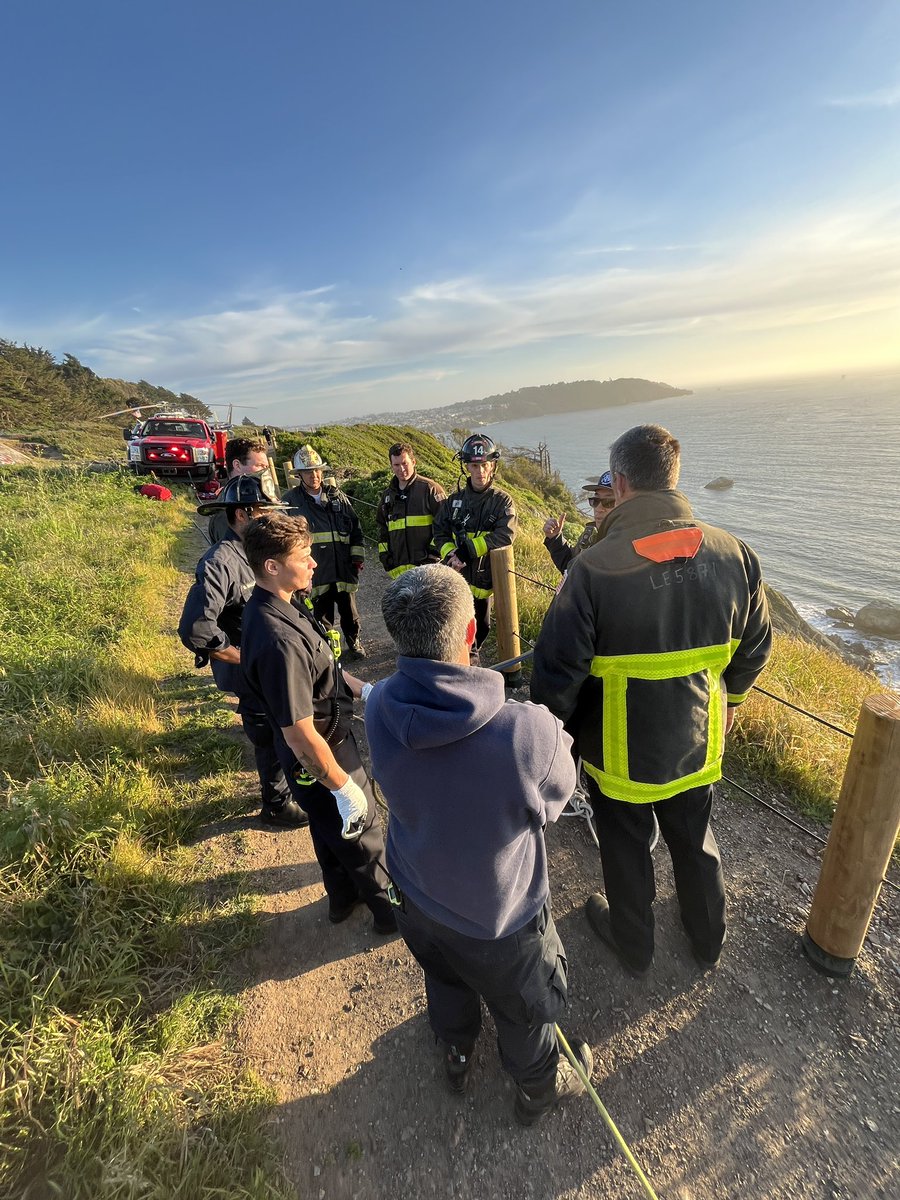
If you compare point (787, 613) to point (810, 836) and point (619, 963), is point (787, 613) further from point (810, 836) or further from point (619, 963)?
point (619, 963)

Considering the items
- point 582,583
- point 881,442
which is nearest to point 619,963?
point 582,583

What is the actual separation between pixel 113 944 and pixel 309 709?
65.2 inches

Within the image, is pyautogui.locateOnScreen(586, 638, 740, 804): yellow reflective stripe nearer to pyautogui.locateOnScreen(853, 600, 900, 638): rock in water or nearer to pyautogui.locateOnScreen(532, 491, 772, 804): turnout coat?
pyautogui.locateOnScreen(532, 491, 772, 804): turnout coat

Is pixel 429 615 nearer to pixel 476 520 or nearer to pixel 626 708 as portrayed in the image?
pixel 626 708

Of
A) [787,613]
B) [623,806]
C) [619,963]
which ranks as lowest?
[787,613]

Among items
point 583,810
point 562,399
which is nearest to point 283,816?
point 583,810

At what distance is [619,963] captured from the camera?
2.50 meters

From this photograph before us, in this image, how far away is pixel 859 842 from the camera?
213 cm

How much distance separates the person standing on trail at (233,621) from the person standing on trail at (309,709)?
91 centimetres

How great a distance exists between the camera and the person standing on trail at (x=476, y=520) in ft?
14.9

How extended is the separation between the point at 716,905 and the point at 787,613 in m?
14.8

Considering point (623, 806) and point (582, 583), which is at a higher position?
point (582, 583)

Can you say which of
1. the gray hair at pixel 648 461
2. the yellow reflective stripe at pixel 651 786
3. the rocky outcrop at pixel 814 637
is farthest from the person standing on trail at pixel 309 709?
the rocky outcrop at pixel 814 637

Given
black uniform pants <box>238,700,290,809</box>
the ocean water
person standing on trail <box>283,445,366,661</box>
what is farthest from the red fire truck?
the ocean water
